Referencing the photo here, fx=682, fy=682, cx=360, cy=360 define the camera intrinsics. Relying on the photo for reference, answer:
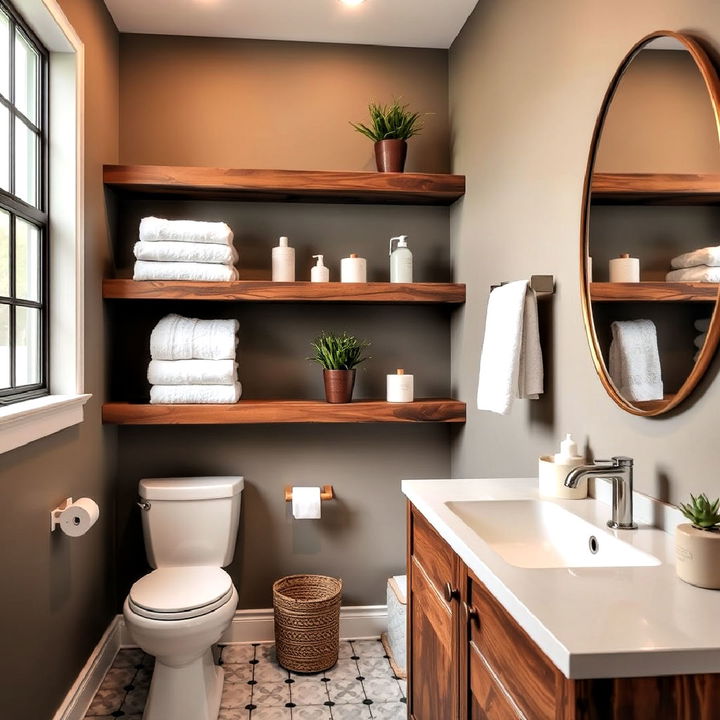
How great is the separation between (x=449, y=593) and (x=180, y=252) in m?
1.73

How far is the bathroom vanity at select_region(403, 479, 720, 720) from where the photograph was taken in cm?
88

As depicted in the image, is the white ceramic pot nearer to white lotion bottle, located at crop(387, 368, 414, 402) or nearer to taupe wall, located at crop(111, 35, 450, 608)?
white lotion bottle, located at crop(387, 368, 414, 402)

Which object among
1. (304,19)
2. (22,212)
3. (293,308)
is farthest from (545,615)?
(304,19)

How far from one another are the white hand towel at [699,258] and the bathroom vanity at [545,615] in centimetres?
55

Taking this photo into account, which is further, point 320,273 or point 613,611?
point 320,273

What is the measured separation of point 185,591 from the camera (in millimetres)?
2363

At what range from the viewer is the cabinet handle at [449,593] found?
145 cm

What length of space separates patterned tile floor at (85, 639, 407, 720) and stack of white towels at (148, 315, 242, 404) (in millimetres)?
1064

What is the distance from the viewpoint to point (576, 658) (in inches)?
34.1

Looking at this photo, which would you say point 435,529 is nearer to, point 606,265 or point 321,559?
point 606,265

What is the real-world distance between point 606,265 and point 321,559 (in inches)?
75.6

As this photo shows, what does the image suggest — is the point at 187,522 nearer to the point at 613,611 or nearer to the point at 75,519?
the point at 75,519

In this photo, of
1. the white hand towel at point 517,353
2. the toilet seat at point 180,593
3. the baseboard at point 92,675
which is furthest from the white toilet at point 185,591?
the white hand towel at point 517,353

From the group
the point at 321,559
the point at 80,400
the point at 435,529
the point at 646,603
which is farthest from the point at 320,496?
the point at 646,603
